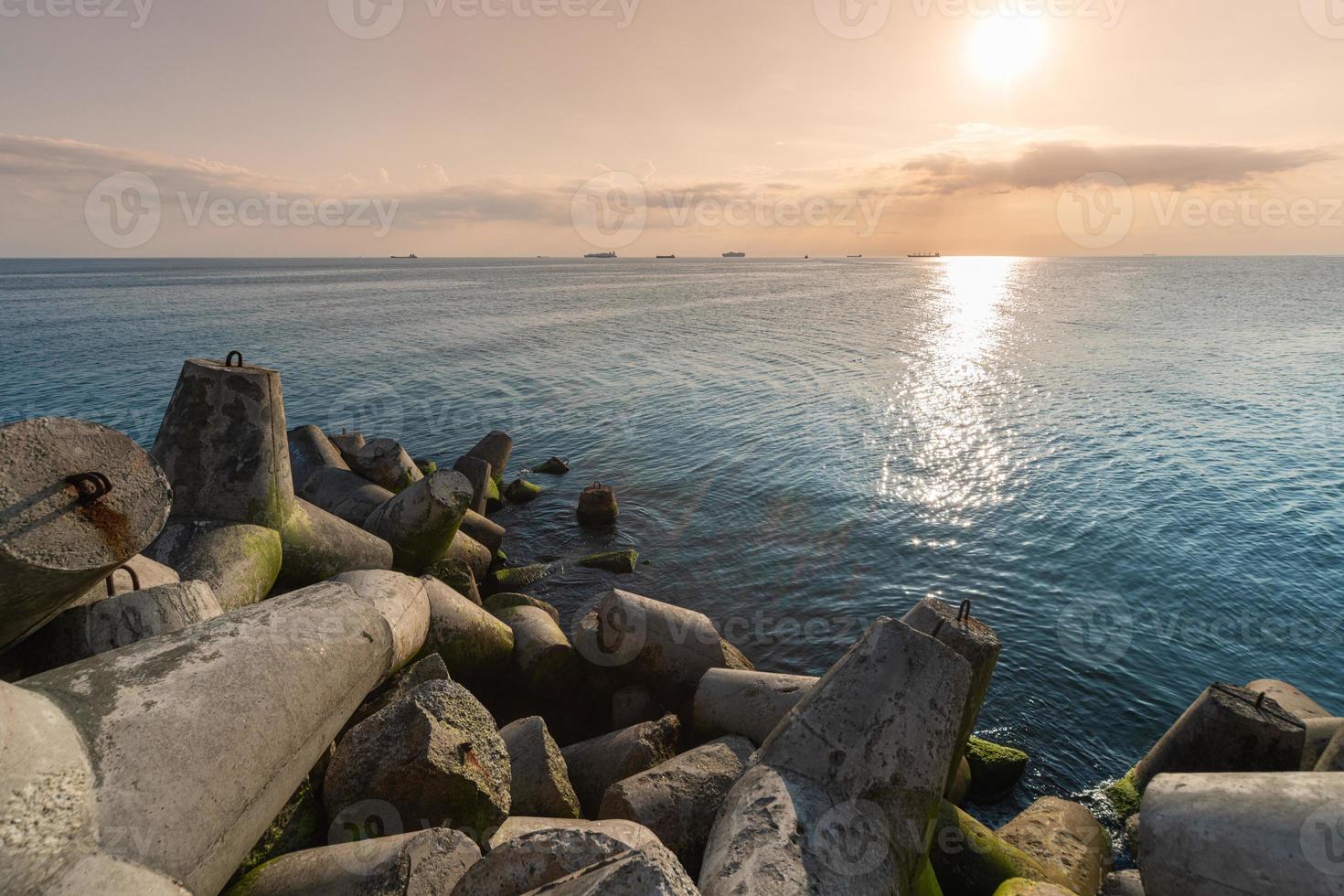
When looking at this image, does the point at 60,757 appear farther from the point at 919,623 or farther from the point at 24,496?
the point at 919,623

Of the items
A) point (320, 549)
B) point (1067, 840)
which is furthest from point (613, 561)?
point (1067, 840)

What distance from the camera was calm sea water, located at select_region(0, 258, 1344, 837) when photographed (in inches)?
486

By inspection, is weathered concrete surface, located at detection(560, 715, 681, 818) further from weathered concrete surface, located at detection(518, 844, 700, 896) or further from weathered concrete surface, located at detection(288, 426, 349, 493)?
weathered concrete surface, located at detection(288, 426, 349, 493)

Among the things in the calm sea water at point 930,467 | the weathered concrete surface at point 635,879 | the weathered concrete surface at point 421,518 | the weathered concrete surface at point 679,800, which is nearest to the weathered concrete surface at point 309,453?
the weathered concrete surface at point 421,518

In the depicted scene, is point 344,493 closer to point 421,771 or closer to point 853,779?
point 421,771

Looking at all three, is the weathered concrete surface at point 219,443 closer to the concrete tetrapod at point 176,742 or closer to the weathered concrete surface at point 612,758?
the concrete tetrapod at point 176,742

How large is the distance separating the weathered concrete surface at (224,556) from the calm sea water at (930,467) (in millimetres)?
6460

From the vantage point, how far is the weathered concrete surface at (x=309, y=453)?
1435cm

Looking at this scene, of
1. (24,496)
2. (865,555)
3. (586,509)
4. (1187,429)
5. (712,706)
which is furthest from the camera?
(1187,429)

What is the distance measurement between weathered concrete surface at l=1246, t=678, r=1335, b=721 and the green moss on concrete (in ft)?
35.4

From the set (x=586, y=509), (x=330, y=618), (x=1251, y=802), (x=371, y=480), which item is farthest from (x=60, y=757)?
(x=586, y=509)

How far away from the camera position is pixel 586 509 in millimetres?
17812

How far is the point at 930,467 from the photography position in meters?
21.9

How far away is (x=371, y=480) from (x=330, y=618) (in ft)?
32.9
